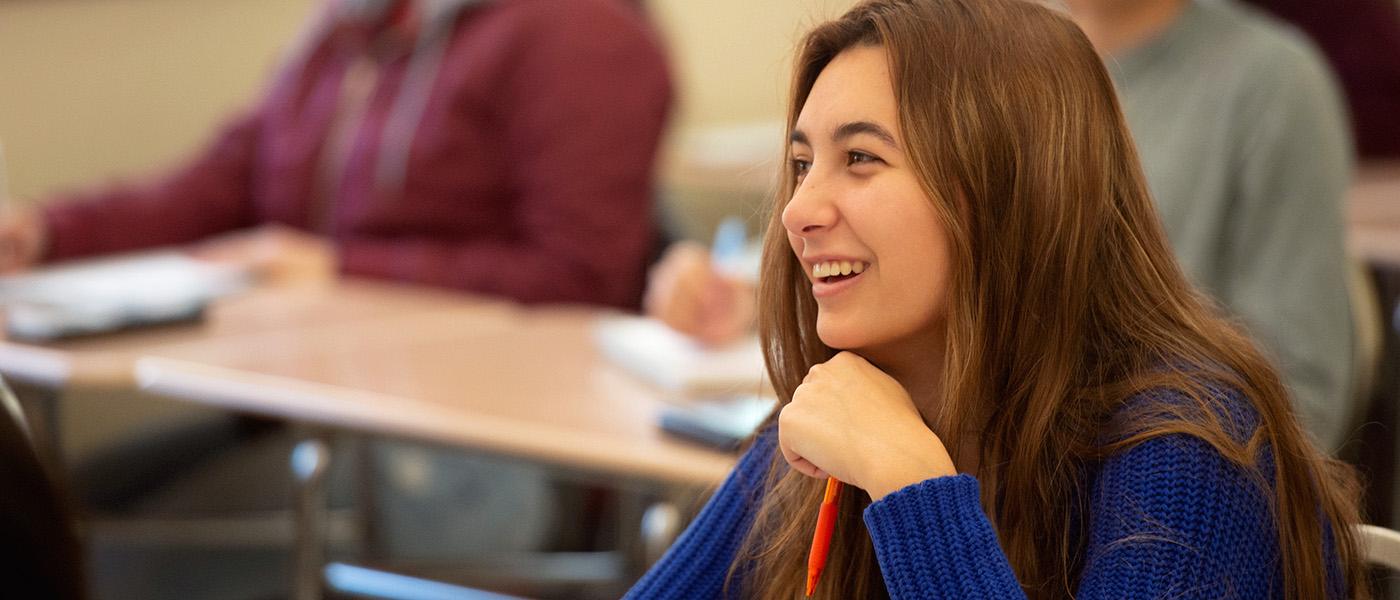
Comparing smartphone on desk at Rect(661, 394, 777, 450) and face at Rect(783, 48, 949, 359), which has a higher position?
face at Rect(783, 48, 949, 359)

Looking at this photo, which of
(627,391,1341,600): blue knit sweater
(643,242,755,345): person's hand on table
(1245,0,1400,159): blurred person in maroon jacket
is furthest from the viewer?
(1245,0,1400,159): blurred person in maroon jacket

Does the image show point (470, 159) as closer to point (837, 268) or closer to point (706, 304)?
point (706, 304)

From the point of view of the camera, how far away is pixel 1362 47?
10.3 ft

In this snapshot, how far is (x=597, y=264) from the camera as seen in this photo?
2367mm

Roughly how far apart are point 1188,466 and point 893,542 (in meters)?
0.19

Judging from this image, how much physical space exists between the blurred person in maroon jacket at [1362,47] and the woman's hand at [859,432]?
2517mm

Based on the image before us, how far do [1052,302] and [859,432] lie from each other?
0.52 ft

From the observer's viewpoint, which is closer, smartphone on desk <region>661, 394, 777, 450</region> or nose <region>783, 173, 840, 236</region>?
nose <region>783, 173, 840, 236</region>

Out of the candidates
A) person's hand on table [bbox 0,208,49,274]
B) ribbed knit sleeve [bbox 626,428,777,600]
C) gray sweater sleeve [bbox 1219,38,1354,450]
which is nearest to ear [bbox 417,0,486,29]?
person's hand on table [bbox 0,208,49,274]

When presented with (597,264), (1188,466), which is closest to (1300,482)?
(1188,466)

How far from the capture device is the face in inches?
39.2

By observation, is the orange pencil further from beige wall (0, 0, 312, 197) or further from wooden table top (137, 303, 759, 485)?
beige wall (0, 0, 312, 197)

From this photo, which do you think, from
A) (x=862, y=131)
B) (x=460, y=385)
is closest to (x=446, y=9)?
(x=460, y=385)

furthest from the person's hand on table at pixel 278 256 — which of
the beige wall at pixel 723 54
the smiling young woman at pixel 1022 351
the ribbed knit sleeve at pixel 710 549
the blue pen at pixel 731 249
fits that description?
the beige wall at pixel 723 54
